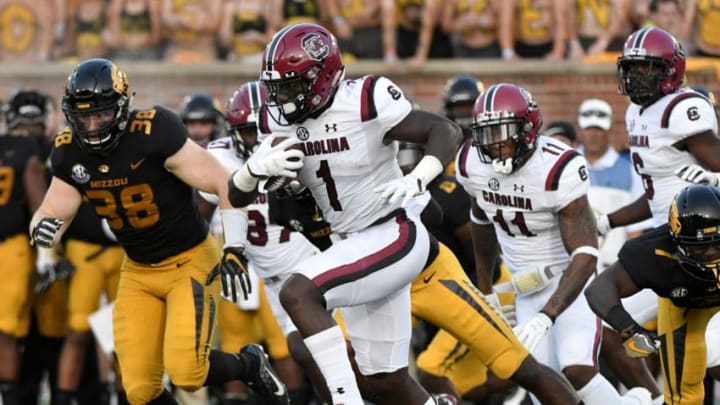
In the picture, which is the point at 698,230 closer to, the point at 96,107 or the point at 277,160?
the point at 277,160

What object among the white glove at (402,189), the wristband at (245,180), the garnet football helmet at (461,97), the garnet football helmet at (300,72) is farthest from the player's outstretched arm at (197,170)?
the garnet football helmet at (461,97)

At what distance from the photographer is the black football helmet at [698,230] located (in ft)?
19.4

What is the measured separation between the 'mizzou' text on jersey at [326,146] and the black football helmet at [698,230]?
1382mm

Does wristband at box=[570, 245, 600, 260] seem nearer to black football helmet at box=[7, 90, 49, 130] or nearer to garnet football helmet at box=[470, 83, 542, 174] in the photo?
garnet football helmet at box=[470, 83, 542, 174]

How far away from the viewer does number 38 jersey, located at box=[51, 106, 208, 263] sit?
666 cm

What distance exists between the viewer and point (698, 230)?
233 inches

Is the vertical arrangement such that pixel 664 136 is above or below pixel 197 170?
below

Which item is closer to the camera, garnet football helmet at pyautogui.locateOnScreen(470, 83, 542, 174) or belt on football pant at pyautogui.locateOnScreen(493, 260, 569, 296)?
garnet football helmet at pyautogui.locateOnScreen(470, 83, 542, 174)

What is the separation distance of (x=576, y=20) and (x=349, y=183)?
590 cm

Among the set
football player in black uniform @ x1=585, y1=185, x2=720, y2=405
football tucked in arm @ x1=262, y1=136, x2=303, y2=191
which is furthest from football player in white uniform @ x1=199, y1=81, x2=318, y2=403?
football player in black uniform @ x1=585, y1=185, x2=720, y2=405

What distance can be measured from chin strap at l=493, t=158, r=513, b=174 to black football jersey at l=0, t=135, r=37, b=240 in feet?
10.8

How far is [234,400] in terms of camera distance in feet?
29.3

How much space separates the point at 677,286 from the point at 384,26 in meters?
5.81

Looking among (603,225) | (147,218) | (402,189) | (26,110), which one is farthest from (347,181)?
(26,110)
